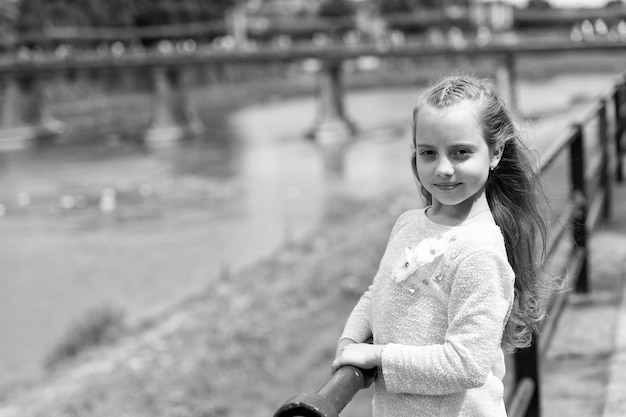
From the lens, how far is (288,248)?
43.9 feet

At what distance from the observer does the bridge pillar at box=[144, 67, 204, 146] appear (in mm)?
38031

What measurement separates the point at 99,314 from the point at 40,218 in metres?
10.8

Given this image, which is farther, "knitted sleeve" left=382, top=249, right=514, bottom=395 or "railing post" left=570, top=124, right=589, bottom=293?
"railing post" left=570, top=124, right=589, bottom=293

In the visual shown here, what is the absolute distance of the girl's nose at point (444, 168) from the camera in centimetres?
173

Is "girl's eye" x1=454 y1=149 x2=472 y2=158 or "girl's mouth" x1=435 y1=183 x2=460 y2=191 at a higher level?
"girl's eye" x1=454 y1=149 x2=472 y2=158

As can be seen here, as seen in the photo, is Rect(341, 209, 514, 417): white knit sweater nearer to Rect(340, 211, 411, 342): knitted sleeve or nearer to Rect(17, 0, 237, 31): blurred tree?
Rect(340, 211, 411, 342): knitted sleeve

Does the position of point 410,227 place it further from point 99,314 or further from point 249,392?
point 99,314

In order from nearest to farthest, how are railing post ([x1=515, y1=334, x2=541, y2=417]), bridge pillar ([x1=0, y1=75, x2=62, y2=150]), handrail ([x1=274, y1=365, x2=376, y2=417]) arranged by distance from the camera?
1. handrail ([x1=274, y1=365, x2=376, y2=417])
2. railing post ([x1=515, y1=334, x2=541, y2=417])
3. bridge pillar ([x1=0, y1=75, x2=62, y2=150])

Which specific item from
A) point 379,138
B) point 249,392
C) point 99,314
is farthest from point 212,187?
point 249,392

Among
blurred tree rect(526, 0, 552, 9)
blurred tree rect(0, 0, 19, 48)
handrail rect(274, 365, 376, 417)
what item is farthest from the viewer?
blurred tree rect(526, 0, 552, 9)

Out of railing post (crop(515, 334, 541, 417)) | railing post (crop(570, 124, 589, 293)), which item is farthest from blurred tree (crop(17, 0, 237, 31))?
railing post (crop(515, 334, 541, 417))

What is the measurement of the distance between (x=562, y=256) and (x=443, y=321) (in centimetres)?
346

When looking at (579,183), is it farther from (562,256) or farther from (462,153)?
(462,153)

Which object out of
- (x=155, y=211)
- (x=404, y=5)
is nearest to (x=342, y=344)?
(x=155, y=211)
